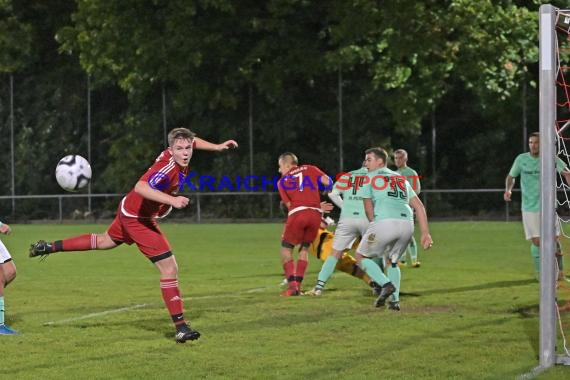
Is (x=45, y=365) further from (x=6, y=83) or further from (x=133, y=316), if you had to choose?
(x=6, y=83)

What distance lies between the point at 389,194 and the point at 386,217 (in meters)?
0.24

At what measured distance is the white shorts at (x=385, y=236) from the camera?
37.2ft

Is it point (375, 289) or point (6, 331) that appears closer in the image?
point (6, 331)

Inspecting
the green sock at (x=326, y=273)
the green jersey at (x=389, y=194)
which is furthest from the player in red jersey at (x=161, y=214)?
the green sock at (x=326, y=273)

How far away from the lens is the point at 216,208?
32562 mm

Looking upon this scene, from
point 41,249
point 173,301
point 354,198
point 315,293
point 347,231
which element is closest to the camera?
point 173,301

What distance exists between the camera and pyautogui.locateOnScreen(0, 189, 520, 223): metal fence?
103 feet

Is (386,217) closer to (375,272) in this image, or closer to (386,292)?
(375,272)

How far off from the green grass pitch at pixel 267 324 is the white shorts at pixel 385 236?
637mm

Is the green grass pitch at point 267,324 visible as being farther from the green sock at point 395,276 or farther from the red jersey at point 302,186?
the red jersey at point 302,186

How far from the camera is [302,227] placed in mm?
13414

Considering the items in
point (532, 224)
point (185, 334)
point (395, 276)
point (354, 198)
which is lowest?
point (185, 334)

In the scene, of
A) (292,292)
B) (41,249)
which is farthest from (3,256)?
(292,292)

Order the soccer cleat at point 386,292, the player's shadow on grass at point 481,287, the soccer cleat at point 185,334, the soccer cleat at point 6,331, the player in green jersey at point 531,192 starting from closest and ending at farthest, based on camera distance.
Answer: the soccer cleat at point 185,334
the soccer cleat at point 6,331
the soccer cleat at point 386,292
the player's shadow on grass at point 481,287
the player in green jersey at point 531,192
